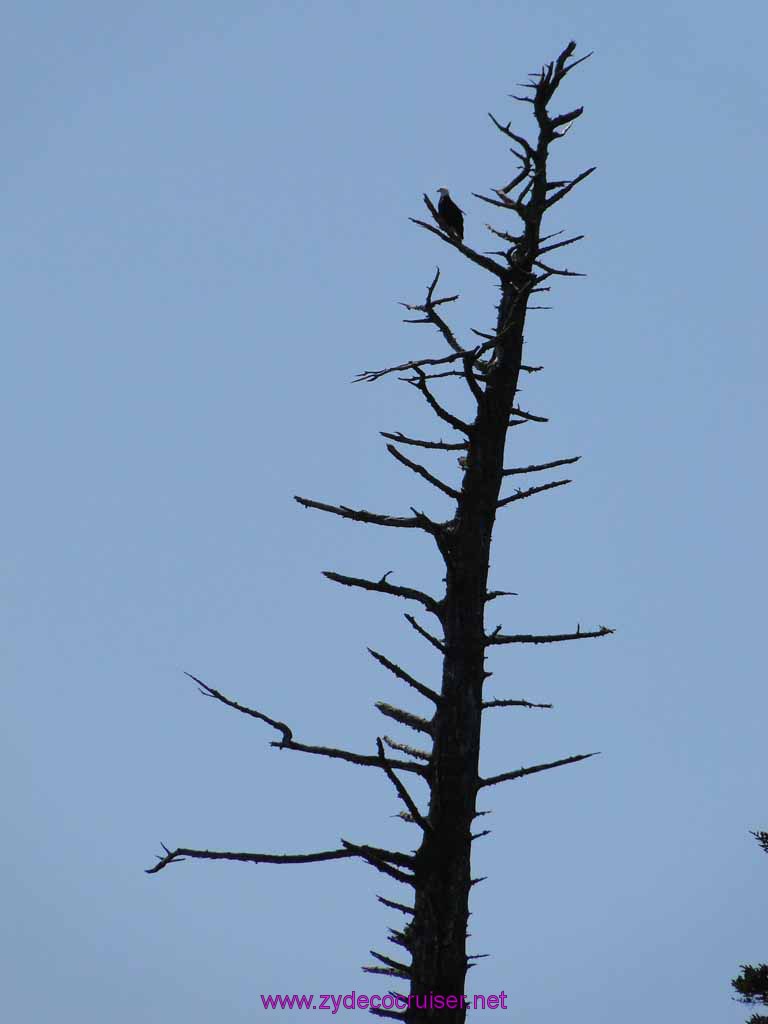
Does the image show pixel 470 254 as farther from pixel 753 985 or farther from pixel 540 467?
pixel 753 985

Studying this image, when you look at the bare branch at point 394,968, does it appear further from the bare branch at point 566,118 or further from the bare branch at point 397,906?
the bare branch at point 566,118

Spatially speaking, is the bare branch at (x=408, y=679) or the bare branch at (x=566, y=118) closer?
the bare branch at (x=408, y=679)

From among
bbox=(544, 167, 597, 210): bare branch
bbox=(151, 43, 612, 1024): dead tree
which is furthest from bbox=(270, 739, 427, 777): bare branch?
bbox=(544, 167, 597, 210): bare branch

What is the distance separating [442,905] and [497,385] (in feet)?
13.5

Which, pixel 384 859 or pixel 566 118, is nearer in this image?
pixel 384 859

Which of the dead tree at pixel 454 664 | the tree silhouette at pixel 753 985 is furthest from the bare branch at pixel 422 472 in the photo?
the tree silhouette at pixel 753 985

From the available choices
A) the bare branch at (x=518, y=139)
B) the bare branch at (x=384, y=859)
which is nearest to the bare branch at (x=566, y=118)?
the bare branch at (x=518, y=139)

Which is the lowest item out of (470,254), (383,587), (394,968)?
(394,968)

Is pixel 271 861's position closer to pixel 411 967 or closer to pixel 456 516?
pixel 411 967

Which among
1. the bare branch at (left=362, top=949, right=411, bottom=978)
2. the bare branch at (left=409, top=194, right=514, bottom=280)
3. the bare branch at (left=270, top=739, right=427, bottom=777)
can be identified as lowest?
the bare branch at (left=362, top=949, right=411, bottom=978)

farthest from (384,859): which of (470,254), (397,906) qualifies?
(470,254)

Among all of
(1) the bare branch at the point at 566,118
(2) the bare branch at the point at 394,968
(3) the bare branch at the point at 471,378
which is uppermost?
(1) the bare branch at the point at 566,118

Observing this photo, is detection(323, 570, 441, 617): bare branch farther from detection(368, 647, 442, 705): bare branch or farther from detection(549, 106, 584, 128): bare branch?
detection(549, 106, 584, 128): bare branch

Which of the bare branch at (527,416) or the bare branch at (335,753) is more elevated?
the bare branch at (527,416)
